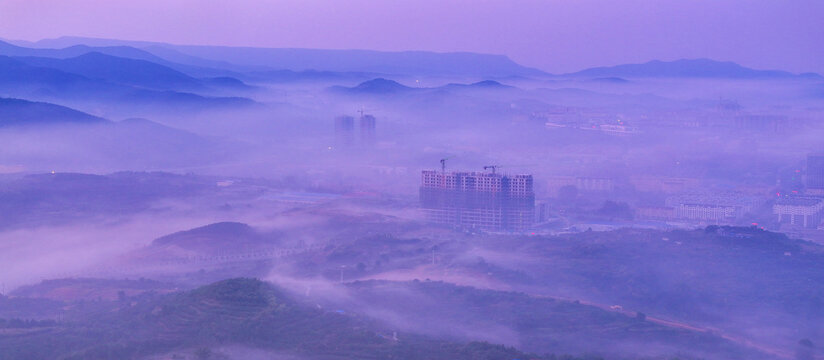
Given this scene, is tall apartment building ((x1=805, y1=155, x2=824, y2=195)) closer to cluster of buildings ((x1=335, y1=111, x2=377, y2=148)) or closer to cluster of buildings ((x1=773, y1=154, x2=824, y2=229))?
cluster of buildings ((x1=773, y1=154, x2=824, y2=229))

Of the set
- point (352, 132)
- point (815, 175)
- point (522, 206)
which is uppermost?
point (352, 132)

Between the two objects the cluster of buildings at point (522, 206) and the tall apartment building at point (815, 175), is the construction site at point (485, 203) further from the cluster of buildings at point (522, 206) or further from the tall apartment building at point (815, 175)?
the tall apartment building at point (815, 175)

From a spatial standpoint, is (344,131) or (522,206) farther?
(344,131)

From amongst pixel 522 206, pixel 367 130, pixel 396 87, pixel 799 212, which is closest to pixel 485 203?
pixel 522 206

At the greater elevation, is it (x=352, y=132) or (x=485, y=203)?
(x=352, y=132)

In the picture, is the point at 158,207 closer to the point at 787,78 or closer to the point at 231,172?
the point at 231,172

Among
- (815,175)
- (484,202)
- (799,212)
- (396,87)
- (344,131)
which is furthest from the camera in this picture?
(396,87)

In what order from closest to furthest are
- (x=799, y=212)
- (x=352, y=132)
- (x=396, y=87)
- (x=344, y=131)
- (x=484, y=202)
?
(x=484, y=202)
(x=799, y=212)
(x=344, y=131)
(x=352, y=132)
(x=396, y=87)

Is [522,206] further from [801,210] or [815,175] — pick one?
[815,175]

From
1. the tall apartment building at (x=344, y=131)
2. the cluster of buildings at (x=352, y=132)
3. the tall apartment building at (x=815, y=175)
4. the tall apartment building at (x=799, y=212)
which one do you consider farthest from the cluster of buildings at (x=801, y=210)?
the tall apartment building at (x=344, y=131)

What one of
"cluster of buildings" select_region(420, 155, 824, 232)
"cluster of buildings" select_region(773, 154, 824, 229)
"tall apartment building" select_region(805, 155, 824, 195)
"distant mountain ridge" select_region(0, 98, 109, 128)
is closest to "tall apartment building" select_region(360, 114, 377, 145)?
"distant mountain ridge" select_region(0, 98, 109, 128)
